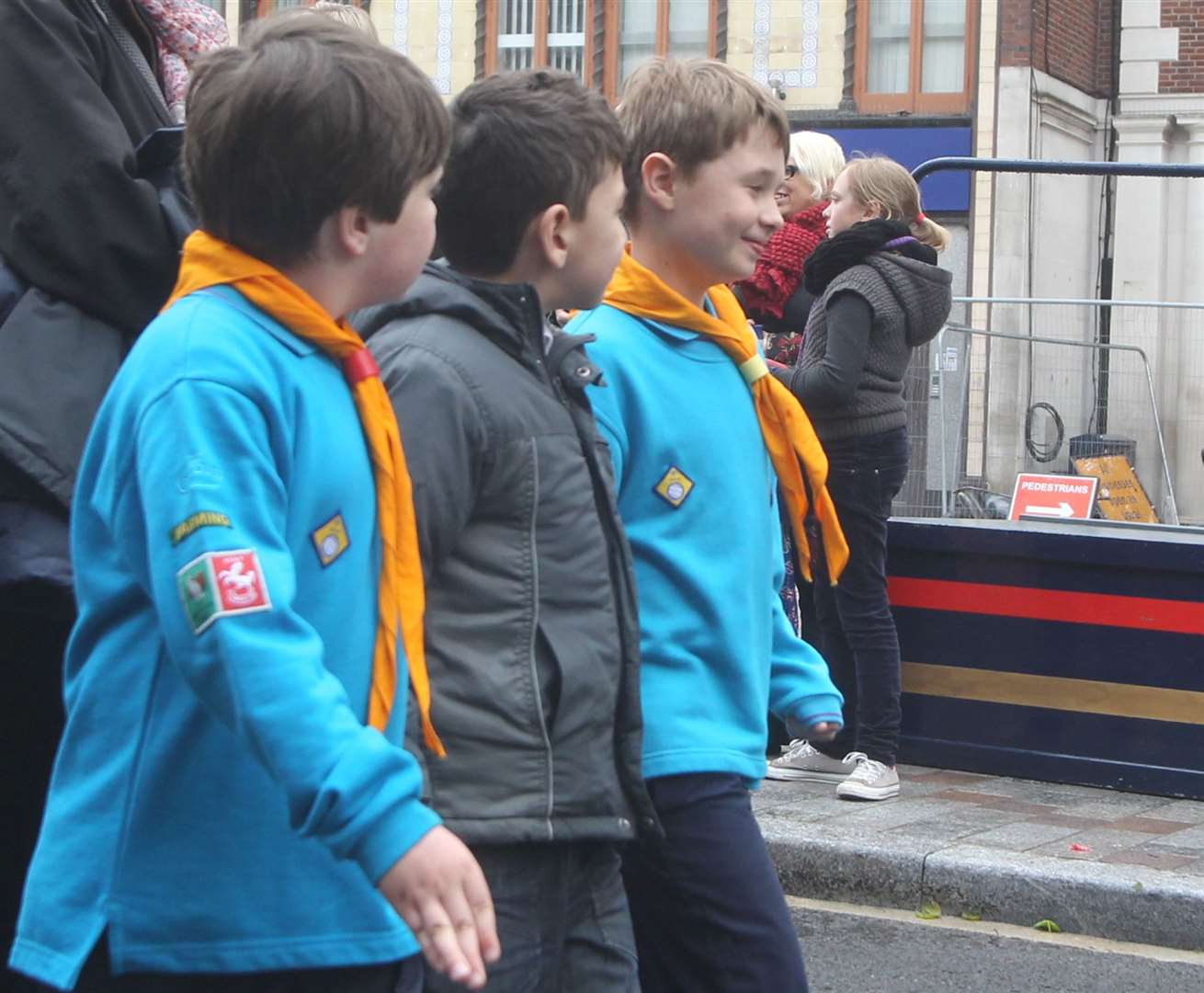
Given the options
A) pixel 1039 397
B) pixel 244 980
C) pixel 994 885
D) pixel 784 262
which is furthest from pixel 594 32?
pixel 244 980

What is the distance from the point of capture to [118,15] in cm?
278

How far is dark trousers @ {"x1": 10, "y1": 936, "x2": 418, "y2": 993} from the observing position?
1.92 meters

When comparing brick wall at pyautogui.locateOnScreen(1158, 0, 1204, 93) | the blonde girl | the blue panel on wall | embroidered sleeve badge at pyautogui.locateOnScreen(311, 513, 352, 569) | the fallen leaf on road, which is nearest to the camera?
embroidered sleeve badge at pyautogui.locateOnScreen(311, 513, 352, 569)

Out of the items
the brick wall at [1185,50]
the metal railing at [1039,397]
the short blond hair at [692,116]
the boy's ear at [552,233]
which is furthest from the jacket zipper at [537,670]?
the brick wall at [1185,50]

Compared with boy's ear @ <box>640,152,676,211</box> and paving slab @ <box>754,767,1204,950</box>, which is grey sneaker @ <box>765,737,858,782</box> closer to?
paving slab @ <box>754,767,1204,950</box>

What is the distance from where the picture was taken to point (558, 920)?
2297 millimetres

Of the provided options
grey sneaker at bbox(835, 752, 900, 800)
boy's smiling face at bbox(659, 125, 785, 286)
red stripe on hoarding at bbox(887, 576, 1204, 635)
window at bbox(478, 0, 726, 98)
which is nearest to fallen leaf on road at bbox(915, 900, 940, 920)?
grey sneaker at bbox(835, 752, 900, 800)

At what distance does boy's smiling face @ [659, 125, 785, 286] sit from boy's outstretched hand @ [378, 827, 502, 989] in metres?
1.40

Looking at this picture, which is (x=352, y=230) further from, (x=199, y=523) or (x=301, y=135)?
(x=199, y=523)

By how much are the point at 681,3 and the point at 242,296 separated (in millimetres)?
21816

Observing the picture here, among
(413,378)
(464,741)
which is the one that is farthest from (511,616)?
(413,378)

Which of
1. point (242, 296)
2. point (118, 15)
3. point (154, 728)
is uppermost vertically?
point (118, 15)

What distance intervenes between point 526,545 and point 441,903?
59cm

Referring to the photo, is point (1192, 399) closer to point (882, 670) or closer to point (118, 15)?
point (882, 670)
